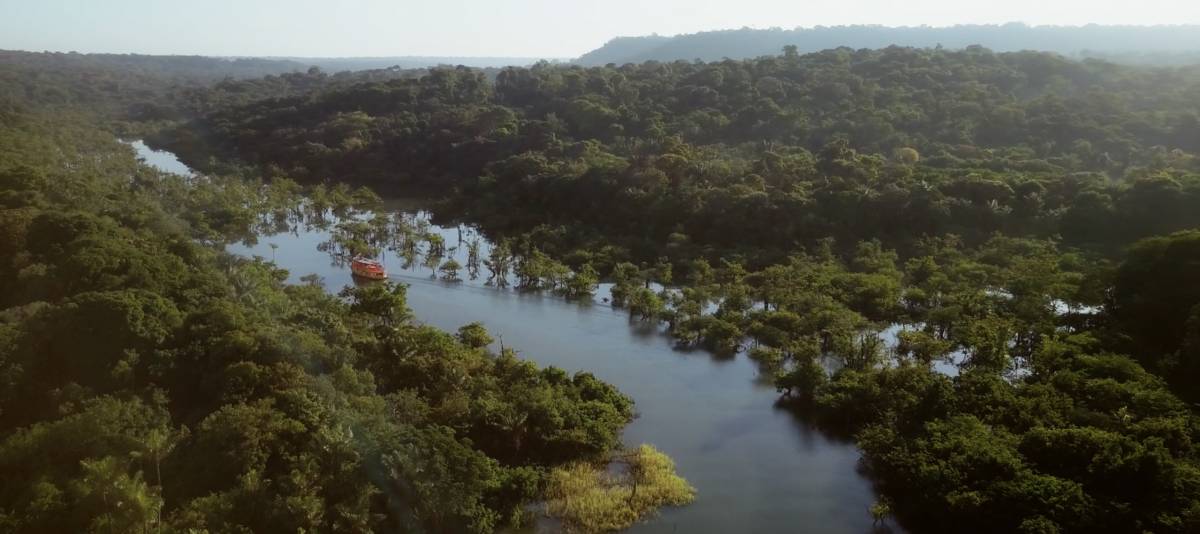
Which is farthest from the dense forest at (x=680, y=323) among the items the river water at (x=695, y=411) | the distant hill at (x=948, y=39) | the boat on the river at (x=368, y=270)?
the distant hill at (x=948, y=39)

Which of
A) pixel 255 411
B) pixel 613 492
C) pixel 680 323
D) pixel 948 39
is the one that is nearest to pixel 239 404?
pixel 255 411

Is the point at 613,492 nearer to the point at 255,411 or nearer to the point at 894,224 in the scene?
the point at 255,411

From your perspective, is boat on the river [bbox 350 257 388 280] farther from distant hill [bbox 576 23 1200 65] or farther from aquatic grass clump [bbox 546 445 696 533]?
distant hill [bbox 576 23 1200 65]

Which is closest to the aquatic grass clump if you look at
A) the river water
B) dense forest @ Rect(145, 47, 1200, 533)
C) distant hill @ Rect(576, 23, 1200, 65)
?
the river water

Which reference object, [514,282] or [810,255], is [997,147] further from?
[514,282]

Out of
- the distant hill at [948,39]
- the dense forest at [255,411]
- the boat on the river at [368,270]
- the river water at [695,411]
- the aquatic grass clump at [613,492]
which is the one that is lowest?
the river water at [695,411]

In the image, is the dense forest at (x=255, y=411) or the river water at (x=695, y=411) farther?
the river water at (x=695, y=411)

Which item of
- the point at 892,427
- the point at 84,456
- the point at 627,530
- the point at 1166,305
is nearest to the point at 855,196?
the point at 1166,305

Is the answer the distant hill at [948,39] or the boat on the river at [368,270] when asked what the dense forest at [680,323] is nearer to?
the boat on the river at [368,270]
